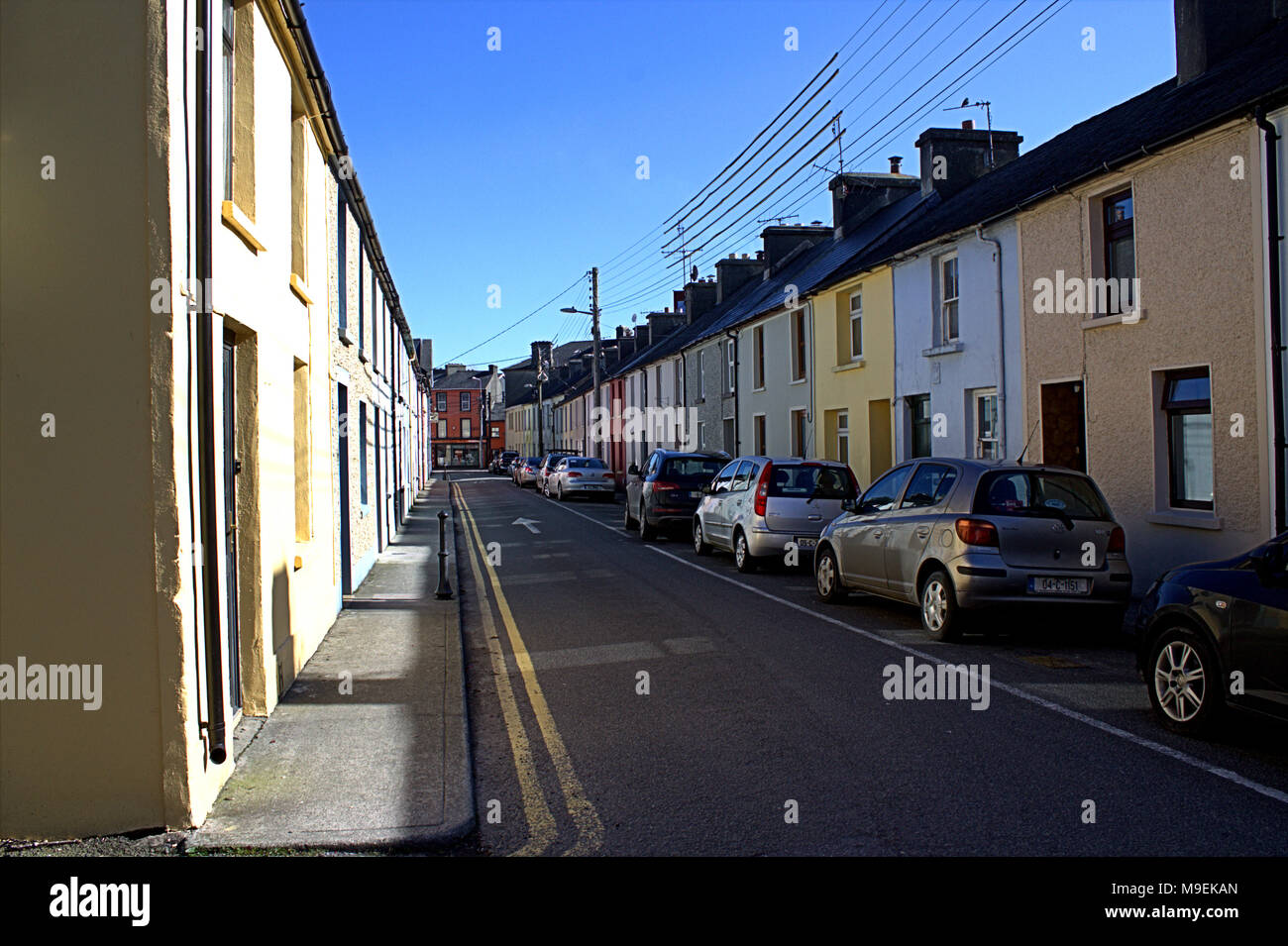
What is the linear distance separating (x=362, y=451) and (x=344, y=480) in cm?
291

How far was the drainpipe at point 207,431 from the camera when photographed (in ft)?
16.6

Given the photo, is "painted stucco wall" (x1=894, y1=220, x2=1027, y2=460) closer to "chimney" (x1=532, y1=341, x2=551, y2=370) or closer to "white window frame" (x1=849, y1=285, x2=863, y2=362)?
"white window frame" (x1=849, y1=285, x2=863, y2=362)

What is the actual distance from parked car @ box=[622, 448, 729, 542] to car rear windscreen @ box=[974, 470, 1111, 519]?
1088cm

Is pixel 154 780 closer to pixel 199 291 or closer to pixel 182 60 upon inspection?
pixel 199 291

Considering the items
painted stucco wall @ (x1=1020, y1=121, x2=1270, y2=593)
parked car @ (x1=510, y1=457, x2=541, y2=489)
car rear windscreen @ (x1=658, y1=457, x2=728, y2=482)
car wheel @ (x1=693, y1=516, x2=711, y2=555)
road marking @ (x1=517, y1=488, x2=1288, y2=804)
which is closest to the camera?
road marking @ (x1=517, y1=488, x2=1288, y2=804)

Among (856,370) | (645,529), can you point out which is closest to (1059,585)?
(856,370)

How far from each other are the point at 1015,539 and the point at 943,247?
9305 mm

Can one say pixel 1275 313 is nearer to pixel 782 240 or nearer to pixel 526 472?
pixel 782 240

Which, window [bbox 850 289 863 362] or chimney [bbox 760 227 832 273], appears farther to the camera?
chimney [bbox 760 227 832 273]

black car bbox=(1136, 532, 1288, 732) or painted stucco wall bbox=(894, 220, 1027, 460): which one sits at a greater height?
painted stucco wall bbox=(894, 220, 1027, 460)

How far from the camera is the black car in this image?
561cm

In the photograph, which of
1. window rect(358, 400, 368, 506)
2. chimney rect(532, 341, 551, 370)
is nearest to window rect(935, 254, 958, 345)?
window rect(358, 400, 368, 506)

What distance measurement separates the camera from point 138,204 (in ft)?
15.8
